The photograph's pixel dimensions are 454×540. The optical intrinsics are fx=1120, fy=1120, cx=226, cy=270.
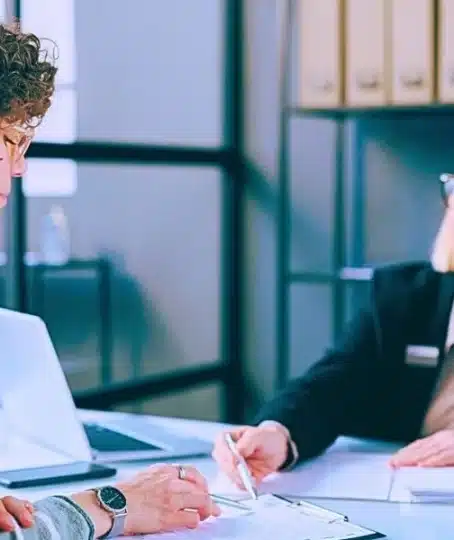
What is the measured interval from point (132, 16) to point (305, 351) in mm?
1346

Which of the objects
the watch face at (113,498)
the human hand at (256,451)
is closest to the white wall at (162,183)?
the human hand at (256,451)

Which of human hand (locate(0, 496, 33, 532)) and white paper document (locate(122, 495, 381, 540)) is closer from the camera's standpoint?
human hand (locate(0, 496, 33, 532))

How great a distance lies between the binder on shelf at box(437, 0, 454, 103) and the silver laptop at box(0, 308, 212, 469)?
1519mm

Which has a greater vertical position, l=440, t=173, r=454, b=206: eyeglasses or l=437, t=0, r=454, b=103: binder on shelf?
l=437, t=0, r=454, b=103: binder on shelf

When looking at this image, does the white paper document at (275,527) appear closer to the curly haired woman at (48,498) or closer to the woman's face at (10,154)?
the curly haired woman at (48,498)

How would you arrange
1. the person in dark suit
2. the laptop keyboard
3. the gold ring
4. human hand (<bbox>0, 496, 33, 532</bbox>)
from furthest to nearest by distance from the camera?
the person in dark suit → the laptop keyboard → the gold ring → human hand (<bbox>0, 496, 33, 532</bbox>)

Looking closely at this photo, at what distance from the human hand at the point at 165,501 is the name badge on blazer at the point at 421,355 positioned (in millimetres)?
776

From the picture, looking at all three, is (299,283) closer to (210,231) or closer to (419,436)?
(210,231)

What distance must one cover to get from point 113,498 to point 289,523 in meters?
0.24

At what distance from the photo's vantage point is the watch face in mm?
1439

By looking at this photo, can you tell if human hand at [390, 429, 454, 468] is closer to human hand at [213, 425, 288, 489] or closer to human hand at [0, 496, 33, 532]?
human hand at [213, 425, 288, 489]

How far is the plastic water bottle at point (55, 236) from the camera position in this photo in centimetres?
429

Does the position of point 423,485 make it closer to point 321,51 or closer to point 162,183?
point 321,51

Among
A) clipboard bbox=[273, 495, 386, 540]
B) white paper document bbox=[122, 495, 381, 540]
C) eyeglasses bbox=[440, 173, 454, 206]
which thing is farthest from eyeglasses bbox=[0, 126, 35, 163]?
eyeglasses bbox=[440, 173, 454, 206]
